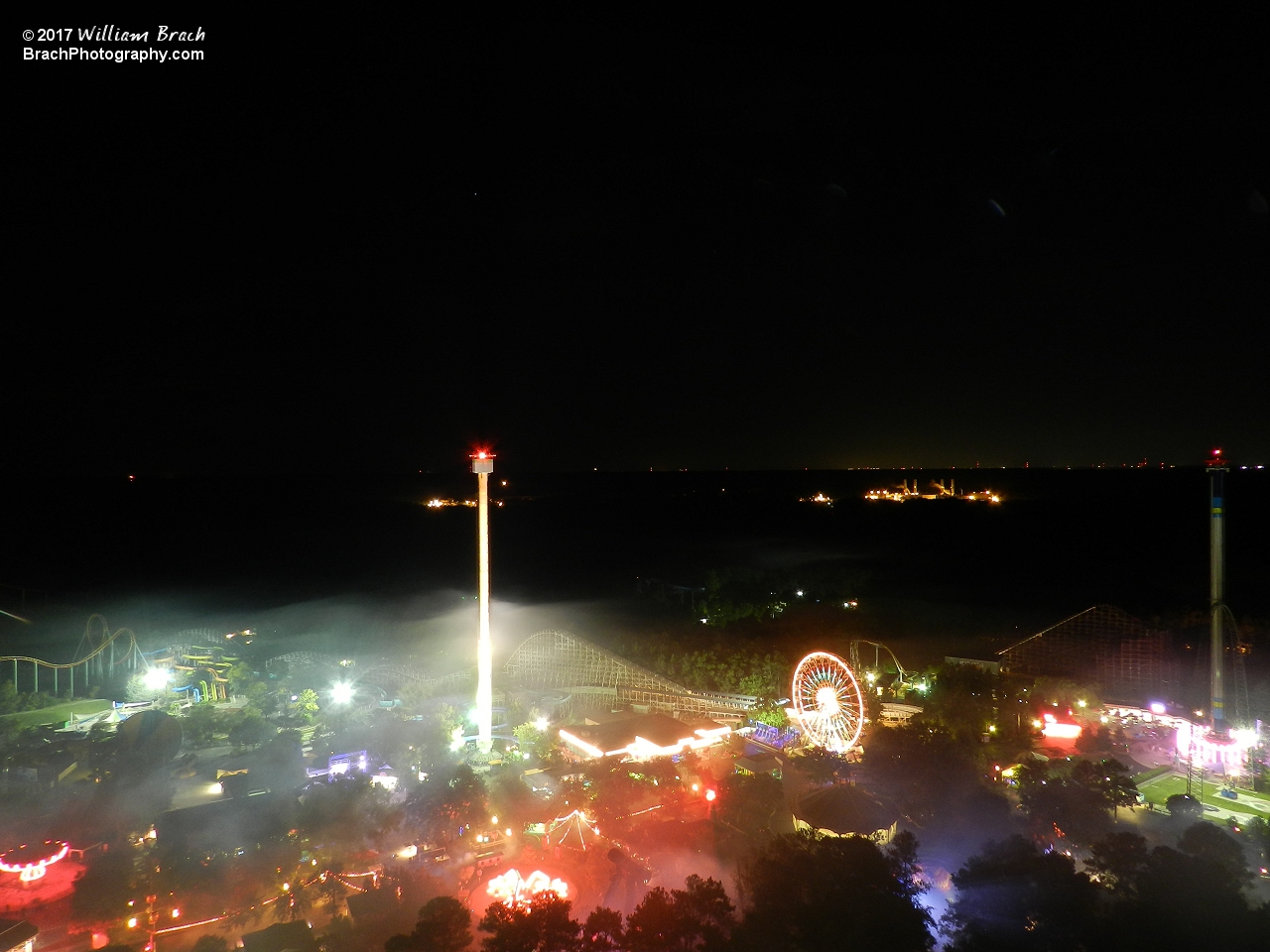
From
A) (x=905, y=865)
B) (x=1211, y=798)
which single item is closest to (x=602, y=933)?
(x=905, y=865)

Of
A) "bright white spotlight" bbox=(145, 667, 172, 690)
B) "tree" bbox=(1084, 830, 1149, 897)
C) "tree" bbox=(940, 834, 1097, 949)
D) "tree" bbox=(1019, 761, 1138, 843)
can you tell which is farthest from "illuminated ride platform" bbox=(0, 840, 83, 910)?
"tree" bbox=(1019, 761, 1138, 843)

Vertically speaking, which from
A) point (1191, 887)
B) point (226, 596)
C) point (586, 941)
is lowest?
point (226, 596)

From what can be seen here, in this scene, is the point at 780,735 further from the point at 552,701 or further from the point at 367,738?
the point at 367,738

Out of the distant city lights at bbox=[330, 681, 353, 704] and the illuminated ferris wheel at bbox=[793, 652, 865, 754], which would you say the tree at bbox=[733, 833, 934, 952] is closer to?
the illuminated ferris wheel at bbox=[793, 652, 865, 754]

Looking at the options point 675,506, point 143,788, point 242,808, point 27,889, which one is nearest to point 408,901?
point 242,808

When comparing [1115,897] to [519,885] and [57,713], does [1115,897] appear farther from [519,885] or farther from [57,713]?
[57,713]

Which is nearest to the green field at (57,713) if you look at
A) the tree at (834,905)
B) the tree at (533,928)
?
the tree at (533,928)
